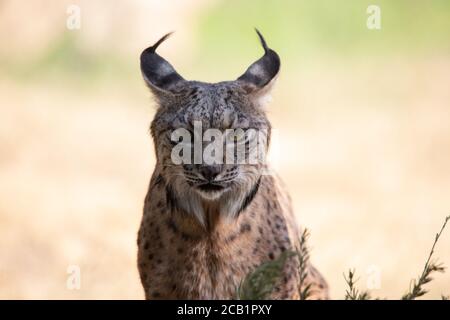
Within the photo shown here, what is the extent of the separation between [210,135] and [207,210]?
1.77 ft

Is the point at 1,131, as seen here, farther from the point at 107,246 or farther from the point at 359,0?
the point at 359,0

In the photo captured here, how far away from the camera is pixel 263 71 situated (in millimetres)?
7062

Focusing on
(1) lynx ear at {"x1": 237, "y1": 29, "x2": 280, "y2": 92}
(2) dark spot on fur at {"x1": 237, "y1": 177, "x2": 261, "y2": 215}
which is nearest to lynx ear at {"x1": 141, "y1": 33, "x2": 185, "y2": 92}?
(1) lynx ear at {"x1": 237, "y1": 29, "x2": 280, "y2": 92}

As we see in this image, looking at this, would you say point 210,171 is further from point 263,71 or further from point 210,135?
point 263,71

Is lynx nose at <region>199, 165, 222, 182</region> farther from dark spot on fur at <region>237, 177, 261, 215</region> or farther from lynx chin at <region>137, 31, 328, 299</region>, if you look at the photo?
dark spot on fur at <region>237, 177, 261, 215</region>

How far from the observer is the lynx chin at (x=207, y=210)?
21.6 feet

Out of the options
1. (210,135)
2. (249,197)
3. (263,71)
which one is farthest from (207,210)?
(263,71)

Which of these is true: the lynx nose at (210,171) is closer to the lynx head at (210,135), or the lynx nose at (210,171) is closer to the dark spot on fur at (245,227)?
the lynx head at (210,135)

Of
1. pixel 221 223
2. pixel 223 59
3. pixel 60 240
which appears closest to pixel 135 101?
pixel 223 59

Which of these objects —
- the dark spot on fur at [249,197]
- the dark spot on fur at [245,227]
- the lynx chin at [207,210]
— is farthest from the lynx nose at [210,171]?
the dark spot on fur at [245,227]
